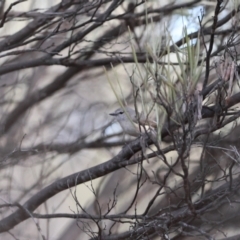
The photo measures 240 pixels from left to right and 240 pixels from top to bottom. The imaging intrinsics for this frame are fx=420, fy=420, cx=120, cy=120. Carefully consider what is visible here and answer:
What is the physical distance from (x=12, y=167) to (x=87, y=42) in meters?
0.54

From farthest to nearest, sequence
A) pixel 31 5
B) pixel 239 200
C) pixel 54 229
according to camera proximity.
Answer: pixel 31 5 < pixel 54 229 < pixel 239 200

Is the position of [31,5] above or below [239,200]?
above

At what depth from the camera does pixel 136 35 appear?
149cm

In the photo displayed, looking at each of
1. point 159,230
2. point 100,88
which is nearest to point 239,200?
point 159,230

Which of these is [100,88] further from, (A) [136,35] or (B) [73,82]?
(A) [136,35]

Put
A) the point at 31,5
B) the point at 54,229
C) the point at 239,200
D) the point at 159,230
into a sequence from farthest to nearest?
the point at 31,5 → the point at 54,229 → the point at 239,200 → the point at 159,230

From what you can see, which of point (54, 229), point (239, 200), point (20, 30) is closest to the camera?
point (239, 200)

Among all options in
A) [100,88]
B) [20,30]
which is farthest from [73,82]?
[20,30]

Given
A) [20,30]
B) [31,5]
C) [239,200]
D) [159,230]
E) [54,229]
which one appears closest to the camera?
[159,230]

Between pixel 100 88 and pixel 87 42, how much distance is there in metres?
0.20

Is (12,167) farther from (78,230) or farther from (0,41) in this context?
(0,41)

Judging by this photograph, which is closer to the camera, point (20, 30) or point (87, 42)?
point (20, 30)

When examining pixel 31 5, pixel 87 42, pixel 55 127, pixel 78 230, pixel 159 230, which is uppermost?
pixel 31 5

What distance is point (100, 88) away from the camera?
4.97 feet
